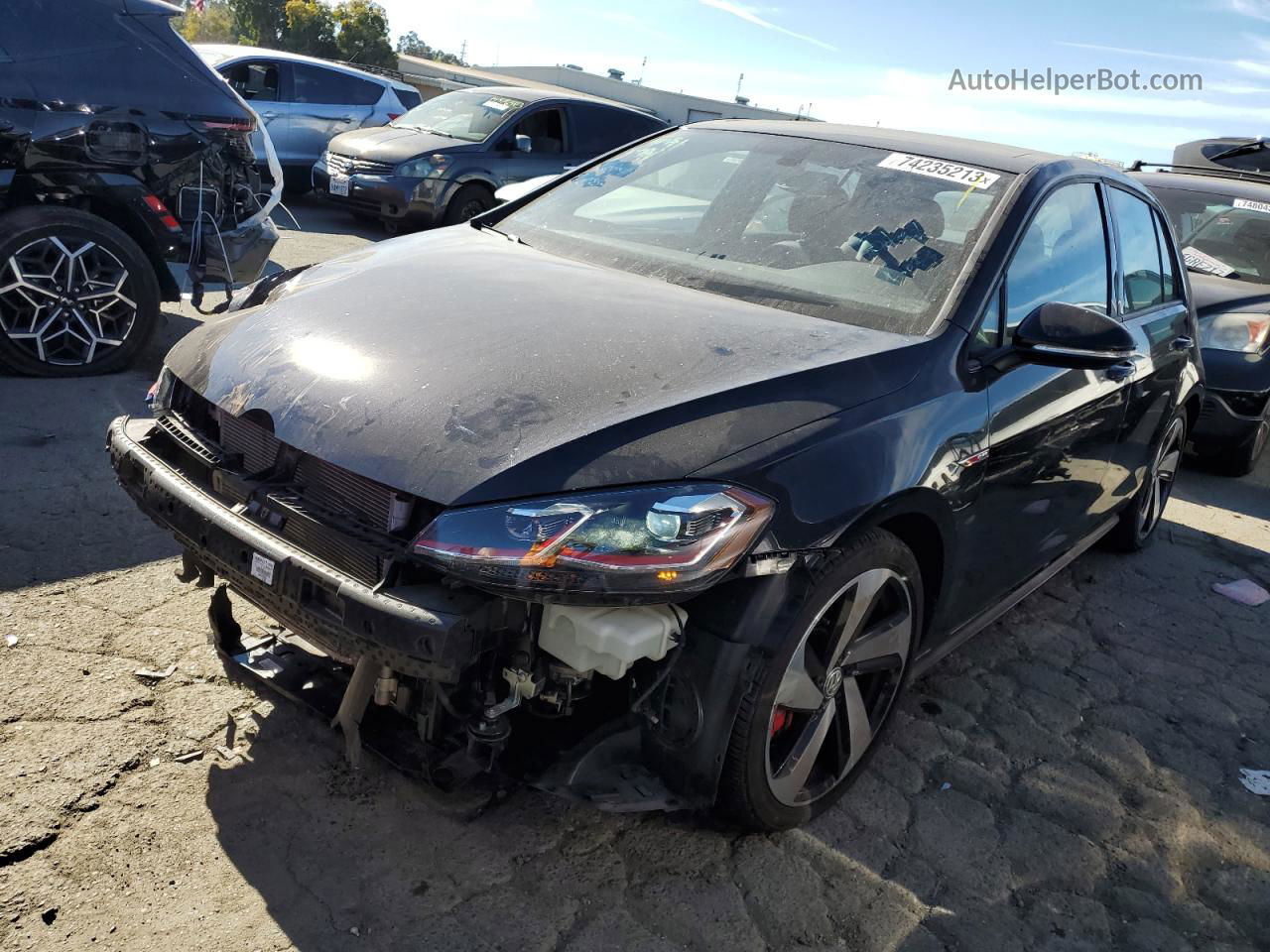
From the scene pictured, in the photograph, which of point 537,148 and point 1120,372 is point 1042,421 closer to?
point 1120,372

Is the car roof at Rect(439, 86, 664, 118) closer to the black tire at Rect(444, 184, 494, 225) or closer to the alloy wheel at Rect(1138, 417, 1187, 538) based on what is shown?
the black tire at Rect(444, 184, 494, 225)

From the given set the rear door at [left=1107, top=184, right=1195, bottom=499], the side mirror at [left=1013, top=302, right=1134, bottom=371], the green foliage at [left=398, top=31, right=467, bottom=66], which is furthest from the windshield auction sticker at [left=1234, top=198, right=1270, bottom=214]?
the green foliage at [left=398, top=31, right=467, bottom=66]

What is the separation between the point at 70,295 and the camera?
5.09 meters

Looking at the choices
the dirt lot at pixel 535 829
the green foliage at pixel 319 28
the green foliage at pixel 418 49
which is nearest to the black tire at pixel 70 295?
the dirt lot at pixel 535 829

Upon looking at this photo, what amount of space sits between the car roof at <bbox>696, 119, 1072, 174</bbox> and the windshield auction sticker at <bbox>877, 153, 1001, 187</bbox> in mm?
43

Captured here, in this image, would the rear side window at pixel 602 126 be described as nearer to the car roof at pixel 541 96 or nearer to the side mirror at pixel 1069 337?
the car roof at pixel 541 96

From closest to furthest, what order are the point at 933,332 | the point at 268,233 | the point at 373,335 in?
the point at 373,335 < the point at 933,332 < the point at 268,233

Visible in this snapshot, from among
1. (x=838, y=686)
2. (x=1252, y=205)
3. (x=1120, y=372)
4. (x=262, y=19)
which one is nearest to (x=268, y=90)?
(x=1252, y=205)

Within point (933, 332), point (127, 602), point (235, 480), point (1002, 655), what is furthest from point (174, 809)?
point (1002, 655)

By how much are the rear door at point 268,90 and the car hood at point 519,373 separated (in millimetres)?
9640

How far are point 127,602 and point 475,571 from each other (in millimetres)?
1867

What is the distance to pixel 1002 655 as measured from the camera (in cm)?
384

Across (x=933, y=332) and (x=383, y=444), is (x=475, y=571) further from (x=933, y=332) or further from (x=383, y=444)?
(x=933, y=332)

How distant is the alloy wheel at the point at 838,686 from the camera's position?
2.42 meters
